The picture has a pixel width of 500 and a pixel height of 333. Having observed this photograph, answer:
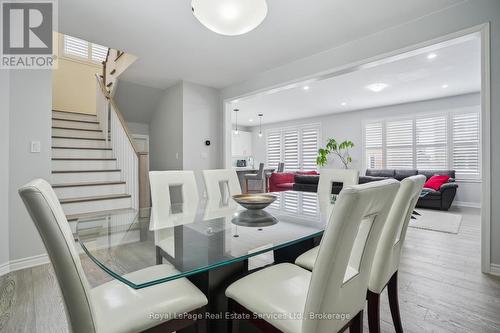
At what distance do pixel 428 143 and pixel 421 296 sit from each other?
19.2 feet

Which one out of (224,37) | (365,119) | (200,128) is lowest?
(200,128)

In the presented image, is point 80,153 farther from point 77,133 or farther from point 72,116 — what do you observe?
point 72,116

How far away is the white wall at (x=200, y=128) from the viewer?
15.2 feet

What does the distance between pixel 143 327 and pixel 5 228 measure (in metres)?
2.47

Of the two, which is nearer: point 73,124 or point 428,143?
point 73,124

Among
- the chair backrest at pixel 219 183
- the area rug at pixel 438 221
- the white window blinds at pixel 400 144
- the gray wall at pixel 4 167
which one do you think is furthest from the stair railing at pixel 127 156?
the white window blinds at pixel 400 144

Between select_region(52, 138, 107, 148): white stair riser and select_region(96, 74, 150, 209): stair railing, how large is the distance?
9.9 inches

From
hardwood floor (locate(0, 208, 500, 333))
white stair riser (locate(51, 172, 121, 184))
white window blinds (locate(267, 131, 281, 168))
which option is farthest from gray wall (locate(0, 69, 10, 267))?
white window blinds (locate(267, 131, 281, 168))

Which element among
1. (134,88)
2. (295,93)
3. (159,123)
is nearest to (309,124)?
(295,93)

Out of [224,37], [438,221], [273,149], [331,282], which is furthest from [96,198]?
[273,149]

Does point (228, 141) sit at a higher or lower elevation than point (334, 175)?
higher

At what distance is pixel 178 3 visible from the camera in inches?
92.0

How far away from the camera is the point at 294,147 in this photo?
30.4 feet

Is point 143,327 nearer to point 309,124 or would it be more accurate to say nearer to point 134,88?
point 134,88
